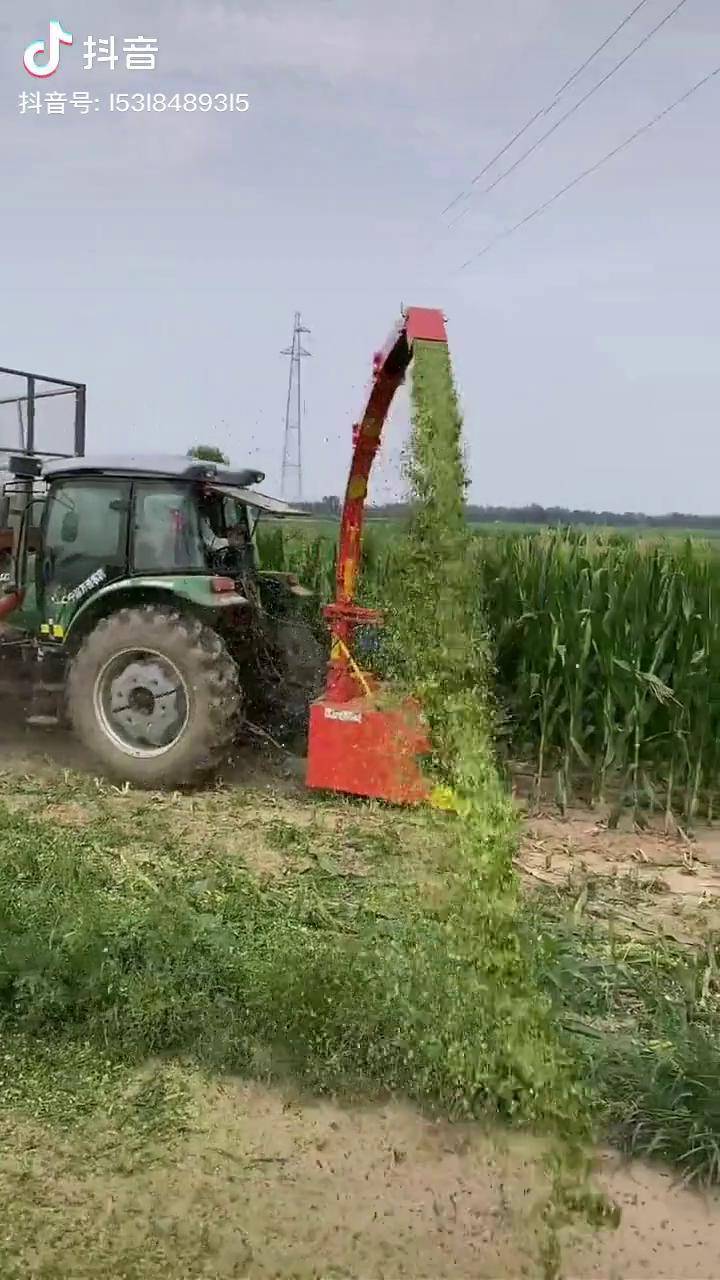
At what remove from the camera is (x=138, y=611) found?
5.87m

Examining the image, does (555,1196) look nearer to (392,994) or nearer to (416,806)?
(392,994)

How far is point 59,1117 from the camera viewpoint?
2.68 metres

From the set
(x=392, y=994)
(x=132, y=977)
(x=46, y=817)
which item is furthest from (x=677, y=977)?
(x=46, y=817)

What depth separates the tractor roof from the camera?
19.3ft

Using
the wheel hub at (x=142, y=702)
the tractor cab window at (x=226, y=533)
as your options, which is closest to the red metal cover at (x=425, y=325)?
the tractor cab window at (x=226, y=533)

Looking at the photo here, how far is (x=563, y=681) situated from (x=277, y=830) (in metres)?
1.77

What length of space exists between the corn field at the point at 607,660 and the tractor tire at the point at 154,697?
1.02 metres

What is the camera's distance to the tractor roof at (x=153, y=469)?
5.87m

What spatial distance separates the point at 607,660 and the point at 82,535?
2.94 metres

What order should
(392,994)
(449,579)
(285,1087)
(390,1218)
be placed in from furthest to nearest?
(449,579) < (392,994) < (285,1087) < (390,1218)

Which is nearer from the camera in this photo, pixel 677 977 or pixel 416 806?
pixel 677 977

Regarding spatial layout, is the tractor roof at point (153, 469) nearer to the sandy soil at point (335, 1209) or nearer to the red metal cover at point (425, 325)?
the red metal cover at point (425, 325)

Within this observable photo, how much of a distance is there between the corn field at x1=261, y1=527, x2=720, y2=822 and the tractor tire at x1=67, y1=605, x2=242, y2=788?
40.3 inches

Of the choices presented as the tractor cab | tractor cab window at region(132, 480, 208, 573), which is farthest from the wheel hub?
tractor cab window at region(132, 480, 208, 573)
